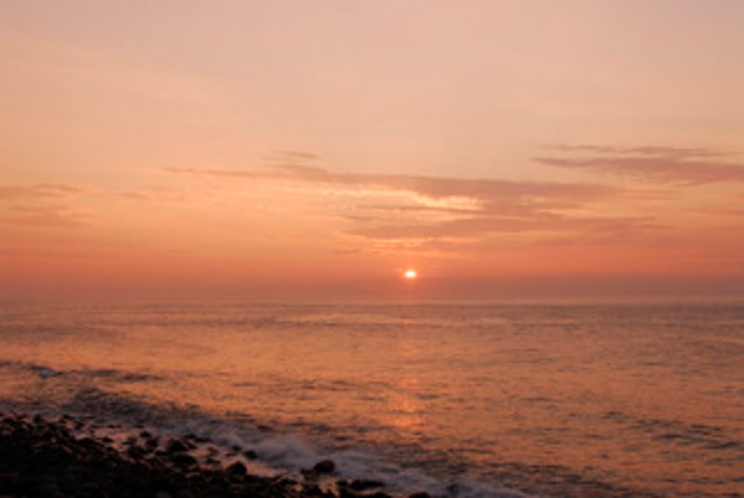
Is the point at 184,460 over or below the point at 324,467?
over

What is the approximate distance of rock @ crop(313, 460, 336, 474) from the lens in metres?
18.6

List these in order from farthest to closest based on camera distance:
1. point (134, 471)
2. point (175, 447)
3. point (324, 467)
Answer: point (175, 447) < point (324, 467) < point (134, 471)

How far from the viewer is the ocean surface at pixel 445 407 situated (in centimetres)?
1884

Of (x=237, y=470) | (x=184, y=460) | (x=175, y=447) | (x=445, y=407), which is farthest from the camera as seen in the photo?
(x=445, y=407)

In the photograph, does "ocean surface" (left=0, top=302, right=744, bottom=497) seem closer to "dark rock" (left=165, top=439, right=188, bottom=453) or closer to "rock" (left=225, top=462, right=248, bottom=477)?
"rock" (left=225, top=462, right=248, bottom=477)

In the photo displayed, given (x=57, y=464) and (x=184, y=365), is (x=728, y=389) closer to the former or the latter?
(x=57, y=464)

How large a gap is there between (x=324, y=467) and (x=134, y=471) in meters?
A: 5.40

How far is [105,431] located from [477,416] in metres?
14.5

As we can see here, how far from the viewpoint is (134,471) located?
15586mm

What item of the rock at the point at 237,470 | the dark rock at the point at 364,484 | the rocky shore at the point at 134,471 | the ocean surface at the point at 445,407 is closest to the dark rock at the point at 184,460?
the rocky shore at the point at 134,471

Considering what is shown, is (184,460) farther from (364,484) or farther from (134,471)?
(364,484)

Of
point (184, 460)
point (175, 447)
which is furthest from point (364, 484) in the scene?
point (175, 447)

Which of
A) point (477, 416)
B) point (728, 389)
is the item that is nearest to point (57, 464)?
point (477, 416)

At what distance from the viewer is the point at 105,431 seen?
77.9 feet
